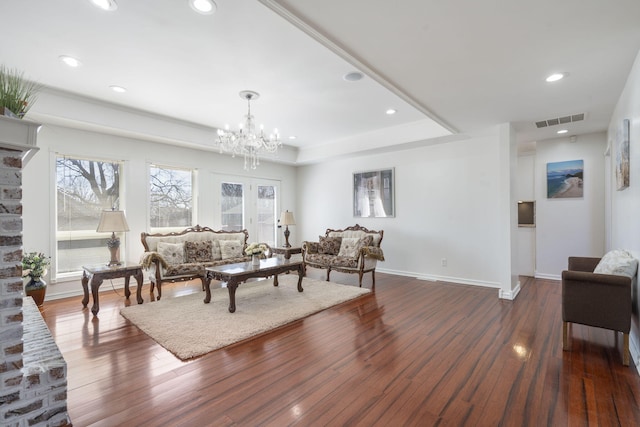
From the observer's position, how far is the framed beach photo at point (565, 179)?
16.8 ft

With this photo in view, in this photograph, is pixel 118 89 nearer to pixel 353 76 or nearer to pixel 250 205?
pixel 353 76

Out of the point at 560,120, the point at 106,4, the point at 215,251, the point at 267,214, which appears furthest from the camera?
the point at 267,214

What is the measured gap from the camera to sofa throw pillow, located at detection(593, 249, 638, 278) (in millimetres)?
2549

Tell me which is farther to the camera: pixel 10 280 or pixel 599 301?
pixel 599 301

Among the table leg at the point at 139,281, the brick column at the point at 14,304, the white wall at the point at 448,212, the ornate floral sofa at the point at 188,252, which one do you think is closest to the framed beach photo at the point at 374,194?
the white wall at the point at 448,212

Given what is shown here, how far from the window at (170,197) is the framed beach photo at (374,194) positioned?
356cm

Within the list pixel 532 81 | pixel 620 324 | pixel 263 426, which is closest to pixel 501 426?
pixel 263 426

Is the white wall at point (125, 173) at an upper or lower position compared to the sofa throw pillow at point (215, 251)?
upper

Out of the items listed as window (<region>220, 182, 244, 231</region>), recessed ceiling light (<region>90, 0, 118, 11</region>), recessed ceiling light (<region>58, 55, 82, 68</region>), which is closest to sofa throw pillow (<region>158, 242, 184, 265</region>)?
window (<region>220, 182, 244, 231</region>)

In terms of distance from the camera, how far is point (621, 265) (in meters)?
2.60

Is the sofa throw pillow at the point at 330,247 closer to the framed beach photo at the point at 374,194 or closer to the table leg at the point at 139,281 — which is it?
the framed beach photo at the point at 374,194

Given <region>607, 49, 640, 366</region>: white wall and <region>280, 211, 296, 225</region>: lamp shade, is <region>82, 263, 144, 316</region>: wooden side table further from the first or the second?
<region>607, 49, 640, 366</region>: white wall

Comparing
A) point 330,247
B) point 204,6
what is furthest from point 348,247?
point 204,6

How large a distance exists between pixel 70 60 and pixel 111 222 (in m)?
2.05
